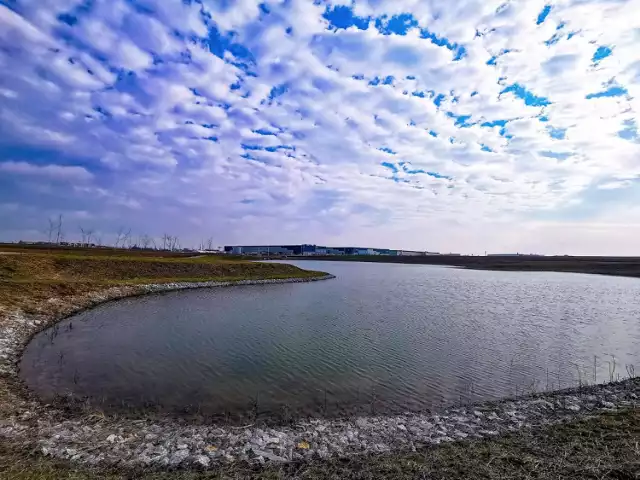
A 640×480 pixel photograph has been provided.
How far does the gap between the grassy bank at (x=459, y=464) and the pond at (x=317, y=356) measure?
432cm

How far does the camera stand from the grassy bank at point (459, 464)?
7734mm

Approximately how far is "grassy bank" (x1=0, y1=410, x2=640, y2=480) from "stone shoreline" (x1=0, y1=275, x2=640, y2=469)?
580 mm

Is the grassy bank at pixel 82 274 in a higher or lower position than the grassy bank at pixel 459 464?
higher

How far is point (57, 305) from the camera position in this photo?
101 ft

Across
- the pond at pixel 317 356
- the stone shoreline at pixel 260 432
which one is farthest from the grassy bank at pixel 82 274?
the stone shoreline at pixel 260 432

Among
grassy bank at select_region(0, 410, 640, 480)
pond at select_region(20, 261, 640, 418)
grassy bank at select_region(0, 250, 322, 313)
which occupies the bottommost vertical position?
pond at select_region(20, 261, 640, 418)

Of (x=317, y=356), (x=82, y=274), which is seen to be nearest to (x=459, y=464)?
(x=317, y=356)

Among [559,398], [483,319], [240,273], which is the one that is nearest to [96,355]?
[559,398]

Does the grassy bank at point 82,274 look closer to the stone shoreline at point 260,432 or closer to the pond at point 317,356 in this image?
the pond at point 317,356

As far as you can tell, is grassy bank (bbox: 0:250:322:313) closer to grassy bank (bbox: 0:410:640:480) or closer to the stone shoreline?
the stone shoreline

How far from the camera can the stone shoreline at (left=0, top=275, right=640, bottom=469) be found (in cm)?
938

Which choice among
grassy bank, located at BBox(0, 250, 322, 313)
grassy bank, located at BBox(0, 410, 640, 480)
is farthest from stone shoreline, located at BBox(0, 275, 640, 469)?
grassy bank, located at BBox(0, 250, 322, 313)

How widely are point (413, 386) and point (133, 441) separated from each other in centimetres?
1071

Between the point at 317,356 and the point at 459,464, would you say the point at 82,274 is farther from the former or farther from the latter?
the point at 459,464
